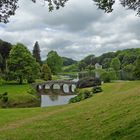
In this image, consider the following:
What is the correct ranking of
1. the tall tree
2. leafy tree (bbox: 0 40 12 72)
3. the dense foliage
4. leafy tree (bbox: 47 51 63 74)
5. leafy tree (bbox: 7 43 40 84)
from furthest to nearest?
leafy tree (bbox: 47 51 63 74), the tall tree, leafy tree (bbox: 0 40 12 72), leafy tree (bbox: 7 43 40 84), the dense foliage

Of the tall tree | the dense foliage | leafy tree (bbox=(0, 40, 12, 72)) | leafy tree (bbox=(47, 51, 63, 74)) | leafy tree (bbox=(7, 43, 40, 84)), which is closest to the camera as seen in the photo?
the dense foliage

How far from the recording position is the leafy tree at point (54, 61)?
147 meters

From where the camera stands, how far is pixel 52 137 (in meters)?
19.7

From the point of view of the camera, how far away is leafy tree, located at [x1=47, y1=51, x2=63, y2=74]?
14662 cm

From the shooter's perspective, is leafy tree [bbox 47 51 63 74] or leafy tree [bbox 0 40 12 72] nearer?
leafy tree [bbox 0 40 12 72]

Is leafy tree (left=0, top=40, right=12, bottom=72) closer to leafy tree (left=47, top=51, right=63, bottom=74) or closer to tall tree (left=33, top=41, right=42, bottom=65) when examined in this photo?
tall tree (left=33, top=41, right=42, bottom=65)

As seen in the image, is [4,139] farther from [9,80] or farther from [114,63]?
[114,63]

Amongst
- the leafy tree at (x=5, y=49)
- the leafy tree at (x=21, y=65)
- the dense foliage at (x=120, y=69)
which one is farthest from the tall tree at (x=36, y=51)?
the leafy tree at (x=21, y=65)

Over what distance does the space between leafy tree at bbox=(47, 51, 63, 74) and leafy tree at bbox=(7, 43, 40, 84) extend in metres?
41.9

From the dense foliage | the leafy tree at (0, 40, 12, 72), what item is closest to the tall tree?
the dense foliage

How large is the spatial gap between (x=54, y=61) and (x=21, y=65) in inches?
1855

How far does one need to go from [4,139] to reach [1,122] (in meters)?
9.71

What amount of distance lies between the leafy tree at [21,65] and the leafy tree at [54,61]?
41888 millimetres

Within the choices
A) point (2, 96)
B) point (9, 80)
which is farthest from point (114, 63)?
point (2, 96)
